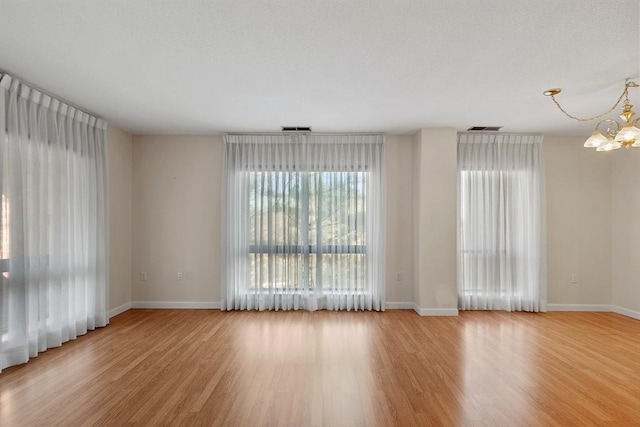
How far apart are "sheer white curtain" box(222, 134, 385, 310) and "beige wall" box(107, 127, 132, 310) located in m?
1.56

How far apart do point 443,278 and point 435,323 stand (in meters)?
0.70

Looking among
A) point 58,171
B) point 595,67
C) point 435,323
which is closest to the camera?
point 595,67

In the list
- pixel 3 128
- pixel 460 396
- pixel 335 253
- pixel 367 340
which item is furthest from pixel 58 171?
pixel 460 396

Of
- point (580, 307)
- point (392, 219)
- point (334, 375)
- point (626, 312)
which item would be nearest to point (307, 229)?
point (392, 219)

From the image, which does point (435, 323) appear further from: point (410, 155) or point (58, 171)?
point (58, 171)

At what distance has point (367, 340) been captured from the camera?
3.88 meters

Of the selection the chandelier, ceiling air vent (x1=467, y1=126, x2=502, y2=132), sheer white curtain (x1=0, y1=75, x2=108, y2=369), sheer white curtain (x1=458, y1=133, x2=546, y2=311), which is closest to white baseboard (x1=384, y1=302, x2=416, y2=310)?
sheer white curtain (x1=458, y1=133, x2=546, y2=311)

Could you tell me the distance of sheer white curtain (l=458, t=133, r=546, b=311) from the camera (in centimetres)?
512

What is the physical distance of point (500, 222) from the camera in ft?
16.9

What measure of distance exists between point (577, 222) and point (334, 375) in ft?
15.6

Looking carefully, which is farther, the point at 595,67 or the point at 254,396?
the point at 595,67

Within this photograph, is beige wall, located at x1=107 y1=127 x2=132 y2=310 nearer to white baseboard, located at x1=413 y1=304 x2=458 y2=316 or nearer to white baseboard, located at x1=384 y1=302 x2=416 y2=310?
white baseboard, located at x1=384 y1=302 x2=416 y2=310

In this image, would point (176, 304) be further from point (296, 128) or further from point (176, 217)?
point (296, 128)

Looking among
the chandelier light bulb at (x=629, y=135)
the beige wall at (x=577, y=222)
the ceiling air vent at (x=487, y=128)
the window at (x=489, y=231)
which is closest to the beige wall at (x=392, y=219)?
the beige wall at (x=577, y=222)
